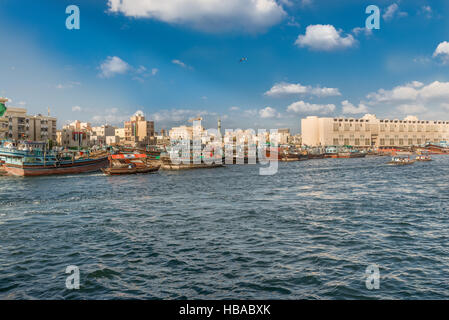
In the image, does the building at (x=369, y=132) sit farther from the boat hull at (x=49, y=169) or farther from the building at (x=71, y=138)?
the boat hull at (x=49, y=169)

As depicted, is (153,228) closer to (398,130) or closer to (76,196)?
(76,196)

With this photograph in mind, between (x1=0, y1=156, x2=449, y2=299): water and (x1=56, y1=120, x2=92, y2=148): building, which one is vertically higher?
(x1=56, y1=120, x2=92, y2=148): building

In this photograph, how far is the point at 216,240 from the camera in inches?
592

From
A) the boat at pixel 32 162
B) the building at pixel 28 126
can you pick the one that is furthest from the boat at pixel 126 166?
the building at pixel 28 126

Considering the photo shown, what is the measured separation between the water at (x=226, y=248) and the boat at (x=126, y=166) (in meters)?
23.7

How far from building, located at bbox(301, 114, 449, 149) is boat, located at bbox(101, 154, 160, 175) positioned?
111 metres

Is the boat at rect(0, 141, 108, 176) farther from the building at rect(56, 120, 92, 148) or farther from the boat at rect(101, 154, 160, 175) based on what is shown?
the building at rect(56, 120, 92, 148)

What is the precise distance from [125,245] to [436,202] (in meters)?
23.0

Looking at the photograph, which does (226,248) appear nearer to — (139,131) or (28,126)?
(28,126)

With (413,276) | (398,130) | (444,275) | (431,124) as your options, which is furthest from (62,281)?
(431,124)

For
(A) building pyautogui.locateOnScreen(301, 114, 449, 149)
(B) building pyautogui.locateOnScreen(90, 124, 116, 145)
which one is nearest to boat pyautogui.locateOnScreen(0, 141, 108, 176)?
(B) building pyautogui.locateOnScreen(90, 124, 116, 145)

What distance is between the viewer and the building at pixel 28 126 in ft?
278

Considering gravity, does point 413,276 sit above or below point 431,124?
below

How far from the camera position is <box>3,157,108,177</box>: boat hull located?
47.5 meters
